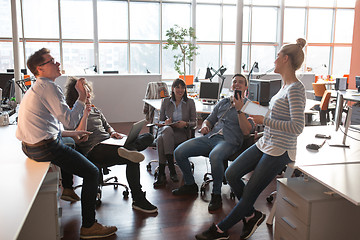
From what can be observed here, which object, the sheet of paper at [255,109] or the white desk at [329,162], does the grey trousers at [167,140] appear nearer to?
the white desk at [329,162]

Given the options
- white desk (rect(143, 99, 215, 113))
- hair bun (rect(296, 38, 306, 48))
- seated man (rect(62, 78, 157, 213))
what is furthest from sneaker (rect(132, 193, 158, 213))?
hair bun (rect(296, 38, 306, 48))

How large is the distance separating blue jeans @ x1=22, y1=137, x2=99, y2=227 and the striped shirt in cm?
137

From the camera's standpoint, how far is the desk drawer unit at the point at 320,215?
2109mm

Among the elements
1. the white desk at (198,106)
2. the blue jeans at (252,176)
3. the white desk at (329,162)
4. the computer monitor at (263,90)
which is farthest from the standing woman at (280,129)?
the computer monitor at (263,90)

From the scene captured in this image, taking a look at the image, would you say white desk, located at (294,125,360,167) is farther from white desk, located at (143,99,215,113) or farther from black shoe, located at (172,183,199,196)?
white desk, located at (143,99,215,113)

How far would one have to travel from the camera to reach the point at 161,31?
10242mm

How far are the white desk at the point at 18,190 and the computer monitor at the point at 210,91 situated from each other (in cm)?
306

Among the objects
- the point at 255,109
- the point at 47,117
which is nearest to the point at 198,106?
the point at 255,109

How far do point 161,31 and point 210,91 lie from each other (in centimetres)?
553

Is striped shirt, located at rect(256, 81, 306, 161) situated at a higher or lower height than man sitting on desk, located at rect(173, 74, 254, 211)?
higher

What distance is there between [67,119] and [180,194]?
1740mm

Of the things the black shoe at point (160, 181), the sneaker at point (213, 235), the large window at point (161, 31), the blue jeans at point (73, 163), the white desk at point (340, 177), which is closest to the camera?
the white desk at point (340, 177)

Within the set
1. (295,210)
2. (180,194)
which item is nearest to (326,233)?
(295,210)

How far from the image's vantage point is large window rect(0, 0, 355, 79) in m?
9.47
